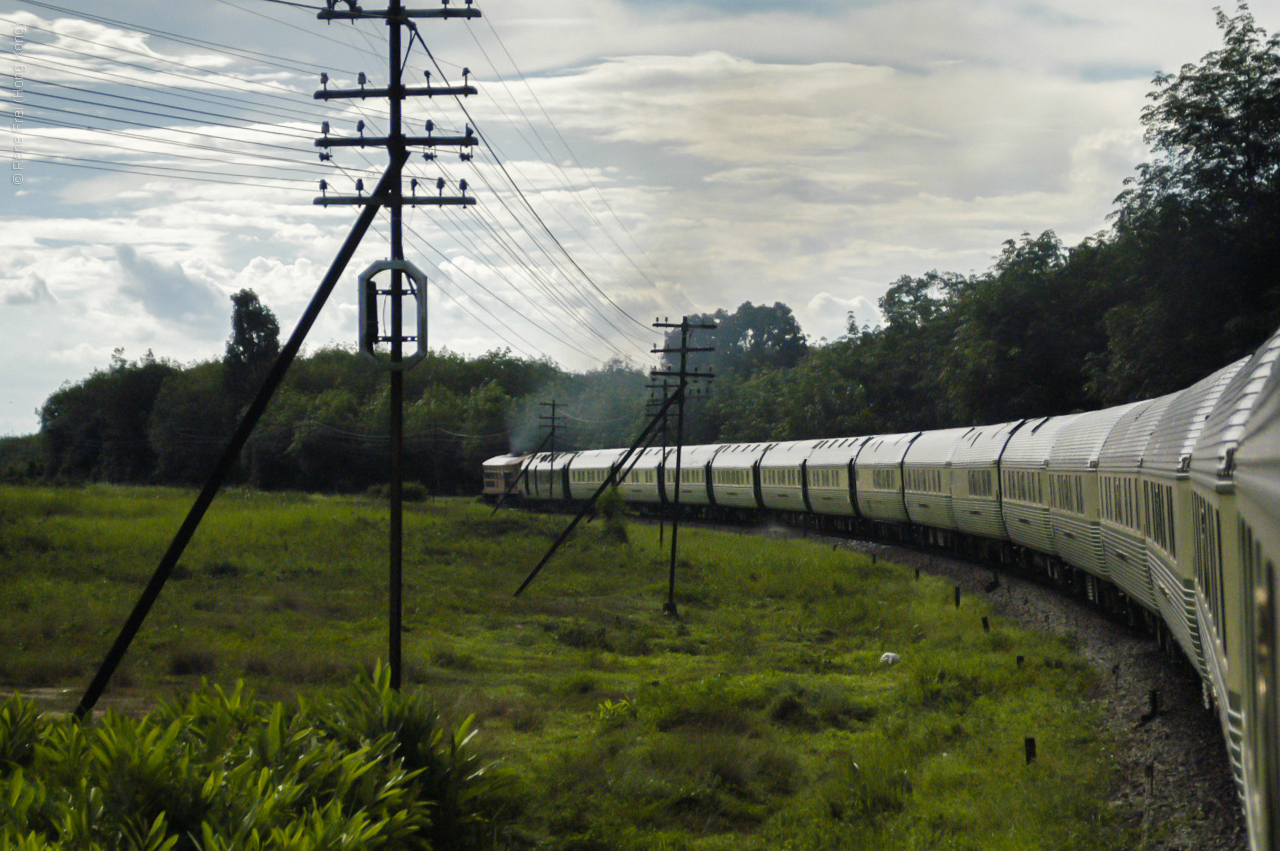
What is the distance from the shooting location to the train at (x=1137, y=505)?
12.3 feet

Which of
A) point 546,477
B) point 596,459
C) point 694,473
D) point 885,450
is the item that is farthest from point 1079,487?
point 546,477

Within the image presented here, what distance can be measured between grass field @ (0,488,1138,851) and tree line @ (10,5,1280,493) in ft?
51.8

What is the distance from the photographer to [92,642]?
20969 mm

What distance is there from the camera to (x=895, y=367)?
253 ft

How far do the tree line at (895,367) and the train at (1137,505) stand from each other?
1089cm

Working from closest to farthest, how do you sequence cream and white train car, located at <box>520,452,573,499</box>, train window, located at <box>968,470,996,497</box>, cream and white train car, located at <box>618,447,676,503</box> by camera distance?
1. train window, located at <box>968,470,996,497</box>
2. cream and white train car, located at <box>618,447,676,503</box>
3. cream and white train car, located at <box>520,452,573,499</box>

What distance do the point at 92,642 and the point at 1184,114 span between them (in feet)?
122

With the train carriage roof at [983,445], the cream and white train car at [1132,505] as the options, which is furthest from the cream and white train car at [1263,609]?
the train carriage roof at [983,445]

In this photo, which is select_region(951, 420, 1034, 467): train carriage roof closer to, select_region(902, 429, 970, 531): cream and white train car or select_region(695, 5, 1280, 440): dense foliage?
select_region(902, 429, 970, 531): cream and white train car

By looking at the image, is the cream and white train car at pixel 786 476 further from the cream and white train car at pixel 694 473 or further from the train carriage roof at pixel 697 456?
the train carriage roof at pixel 697 456

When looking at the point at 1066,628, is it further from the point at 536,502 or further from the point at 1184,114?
the point at 536,502

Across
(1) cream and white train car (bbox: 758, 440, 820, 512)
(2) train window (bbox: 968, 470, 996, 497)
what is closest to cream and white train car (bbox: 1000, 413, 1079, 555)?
(2) train window (bbox: 968, 470, 996, 497)

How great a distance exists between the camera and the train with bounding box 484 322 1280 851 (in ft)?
12.3

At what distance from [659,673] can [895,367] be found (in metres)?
59.8
